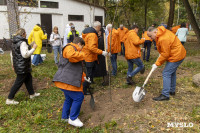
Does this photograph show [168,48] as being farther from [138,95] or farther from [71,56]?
[71,56]

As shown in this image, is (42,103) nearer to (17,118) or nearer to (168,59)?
(17,118)

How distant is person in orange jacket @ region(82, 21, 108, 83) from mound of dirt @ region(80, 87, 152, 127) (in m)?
0.88

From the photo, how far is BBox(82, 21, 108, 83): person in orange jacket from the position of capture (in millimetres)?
4656

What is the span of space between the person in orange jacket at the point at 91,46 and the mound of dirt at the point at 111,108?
34.8 inches

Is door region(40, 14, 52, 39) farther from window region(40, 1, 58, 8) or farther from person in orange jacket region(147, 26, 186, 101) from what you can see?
person in orange jacket region(147, 26, 186, 101)

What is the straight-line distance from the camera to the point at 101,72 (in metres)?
5.68

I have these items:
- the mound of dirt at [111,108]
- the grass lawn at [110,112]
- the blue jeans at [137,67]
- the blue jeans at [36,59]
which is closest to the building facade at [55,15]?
the blue jeans at [36,59]

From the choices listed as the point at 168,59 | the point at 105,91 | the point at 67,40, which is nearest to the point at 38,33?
the point at 67,40

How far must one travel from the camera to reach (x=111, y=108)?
13.4 feet

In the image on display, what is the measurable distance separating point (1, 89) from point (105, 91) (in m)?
3.30

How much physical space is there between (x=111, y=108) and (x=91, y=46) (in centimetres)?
171

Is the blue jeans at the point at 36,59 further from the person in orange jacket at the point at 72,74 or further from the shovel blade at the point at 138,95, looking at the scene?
the shovel blade at the point at 138,95

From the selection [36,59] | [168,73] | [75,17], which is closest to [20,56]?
[168,73]

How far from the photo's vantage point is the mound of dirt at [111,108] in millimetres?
3639
